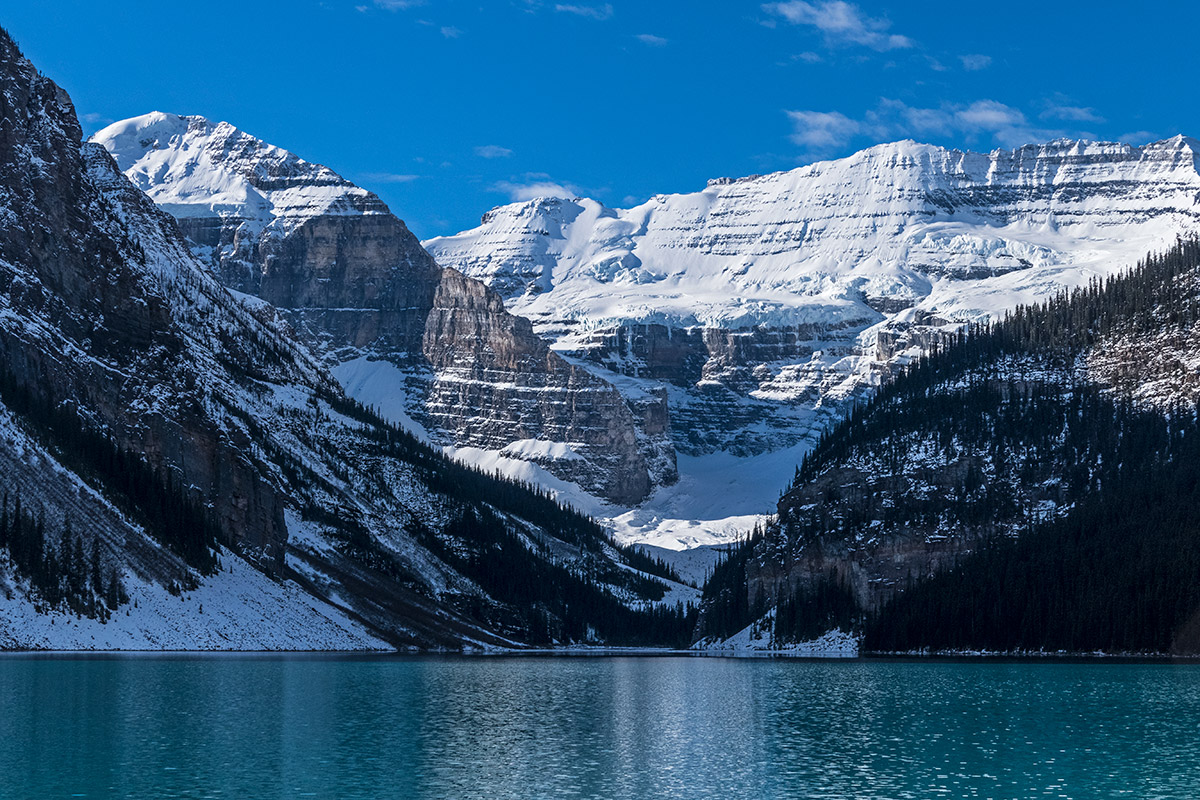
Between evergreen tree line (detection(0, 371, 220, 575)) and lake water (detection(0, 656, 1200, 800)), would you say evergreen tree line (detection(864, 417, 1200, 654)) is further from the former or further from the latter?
evergreen tree line (detection(0, 371, 220, 575))

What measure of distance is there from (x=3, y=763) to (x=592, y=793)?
2579 cm

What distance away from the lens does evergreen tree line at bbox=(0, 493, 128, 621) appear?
154625mm

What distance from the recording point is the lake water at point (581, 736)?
6781cm

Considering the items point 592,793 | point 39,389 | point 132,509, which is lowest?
point 592,793

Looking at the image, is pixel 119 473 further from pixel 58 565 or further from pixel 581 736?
pixel 581 736

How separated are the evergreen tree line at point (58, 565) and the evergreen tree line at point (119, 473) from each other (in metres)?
14.4

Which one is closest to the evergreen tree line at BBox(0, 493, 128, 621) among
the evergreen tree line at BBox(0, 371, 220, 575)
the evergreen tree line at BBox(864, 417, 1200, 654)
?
the evergreen tree line at BBox(0, 371, 220, 575)

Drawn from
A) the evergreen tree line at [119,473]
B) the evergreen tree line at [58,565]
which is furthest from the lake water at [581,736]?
the evergreen tree line at [119,473]

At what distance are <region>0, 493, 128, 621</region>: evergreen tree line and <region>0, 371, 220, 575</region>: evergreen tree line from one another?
14393mm

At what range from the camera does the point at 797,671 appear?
512 ft

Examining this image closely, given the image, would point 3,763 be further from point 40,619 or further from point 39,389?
point 39,389

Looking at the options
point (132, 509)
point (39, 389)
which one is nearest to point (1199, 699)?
point (132, 509)

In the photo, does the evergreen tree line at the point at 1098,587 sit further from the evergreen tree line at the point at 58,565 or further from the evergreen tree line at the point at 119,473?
the evergreen tree line at the point at 58,565

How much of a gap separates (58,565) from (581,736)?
8851cm
